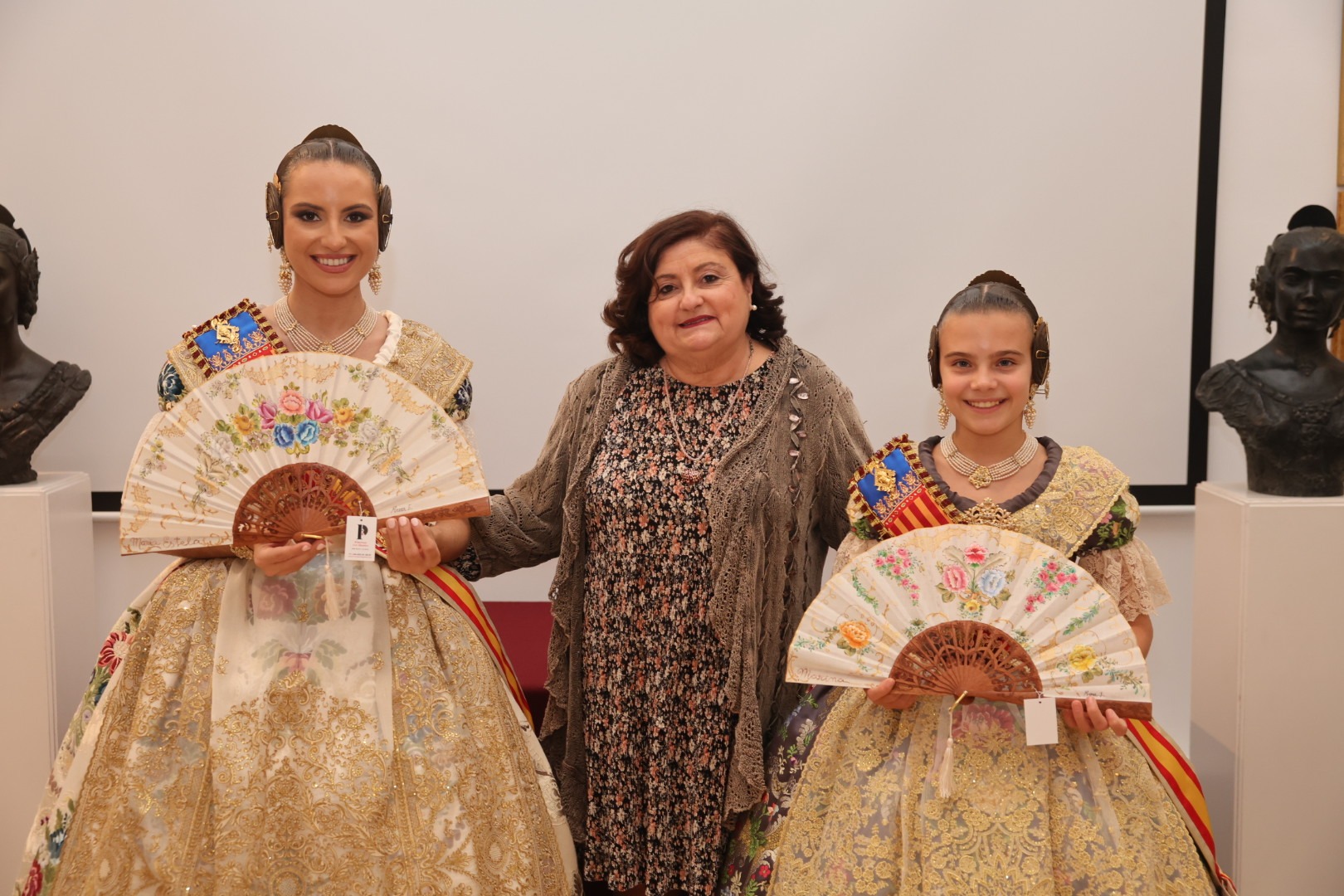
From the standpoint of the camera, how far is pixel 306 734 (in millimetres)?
2102

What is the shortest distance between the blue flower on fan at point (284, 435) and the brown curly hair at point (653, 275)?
0.67 m

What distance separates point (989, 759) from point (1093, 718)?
0.62 ft

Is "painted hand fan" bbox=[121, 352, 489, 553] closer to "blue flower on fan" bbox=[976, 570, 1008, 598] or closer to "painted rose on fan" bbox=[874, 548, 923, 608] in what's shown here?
"painted rose on fan" bbox=[874, 548, 923, 608]

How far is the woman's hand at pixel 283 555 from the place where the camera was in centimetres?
211

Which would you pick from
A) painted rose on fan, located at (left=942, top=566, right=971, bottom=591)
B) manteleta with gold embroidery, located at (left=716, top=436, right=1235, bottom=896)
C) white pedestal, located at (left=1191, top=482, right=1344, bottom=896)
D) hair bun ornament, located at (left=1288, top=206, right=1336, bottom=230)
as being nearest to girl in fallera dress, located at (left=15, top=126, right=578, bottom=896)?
manteleta with gold embroidery, located at (left=716, top=436, right=1235, bottom=896)

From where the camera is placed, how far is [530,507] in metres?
2.50

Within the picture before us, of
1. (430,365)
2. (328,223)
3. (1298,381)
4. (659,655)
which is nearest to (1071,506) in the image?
(659,655)

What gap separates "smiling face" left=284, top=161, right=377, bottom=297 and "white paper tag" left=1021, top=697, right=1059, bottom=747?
154cm

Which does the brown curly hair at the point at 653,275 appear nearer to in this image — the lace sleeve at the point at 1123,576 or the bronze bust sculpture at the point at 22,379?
the lace sleeve at the point at 1123,576

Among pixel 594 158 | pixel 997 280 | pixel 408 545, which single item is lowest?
pixel 408 545

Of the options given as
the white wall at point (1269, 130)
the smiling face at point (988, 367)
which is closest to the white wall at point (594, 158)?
the white wall at point (1269, 130)

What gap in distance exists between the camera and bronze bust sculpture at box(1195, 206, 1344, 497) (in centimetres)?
273

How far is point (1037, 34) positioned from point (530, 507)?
90.8 inches

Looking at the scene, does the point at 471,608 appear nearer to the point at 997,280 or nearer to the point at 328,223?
the point at 328,223
